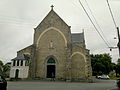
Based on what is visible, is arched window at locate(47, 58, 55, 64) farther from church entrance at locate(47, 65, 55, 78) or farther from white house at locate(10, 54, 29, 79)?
white house at locate(10, 54, 29, 79)

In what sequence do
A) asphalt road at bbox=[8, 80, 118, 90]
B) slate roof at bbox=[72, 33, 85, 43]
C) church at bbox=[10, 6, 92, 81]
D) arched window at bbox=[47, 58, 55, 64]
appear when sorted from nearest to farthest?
asphalt road at bbox=[8, 80, 118, 90] → church at bbox=[10, 6, 92, 81] → arched window at bbox=[47, 58, 55, 64] → slate roof at bbox=[72, 33, 85, 43]

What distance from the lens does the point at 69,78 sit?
1415 inches

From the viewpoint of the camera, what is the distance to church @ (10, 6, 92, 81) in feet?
122

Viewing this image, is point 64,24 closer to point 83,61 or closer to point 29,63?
point 83,61

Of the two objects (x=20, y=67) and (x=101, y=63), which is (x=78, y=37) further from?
(x=101, y=63)

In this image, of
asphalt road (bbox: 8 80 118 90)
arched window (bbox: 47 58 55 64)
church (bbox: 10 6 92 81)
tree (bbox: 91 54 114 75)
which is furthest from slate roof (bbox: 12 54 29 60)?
tree (bbox: 91 54 114 75)

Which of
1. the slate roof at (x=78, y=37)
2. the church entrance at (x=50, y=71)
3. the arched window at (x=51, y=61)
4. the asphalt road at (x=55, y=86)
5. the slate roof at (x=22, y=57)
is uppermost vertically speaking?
the slate roof at (x=78, y=37)

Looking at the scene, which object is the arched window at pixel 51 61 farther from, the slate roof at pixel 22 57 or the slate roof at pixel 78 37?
the slate roof at pixel 78 37

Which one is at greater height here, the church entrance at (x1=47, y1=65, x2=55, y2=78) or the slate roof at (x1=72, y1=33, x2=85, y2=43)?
the slate roof at (x1=72, y1=33, x2=85, y2=43)

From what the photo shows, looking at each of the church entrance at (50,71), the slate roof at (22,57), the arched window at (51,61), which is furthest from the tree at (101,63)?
the slate roof at (22,57)

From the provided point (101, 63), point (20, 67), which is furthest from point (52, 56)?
point (101, 63)

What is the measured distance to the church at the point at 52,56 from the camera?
37.1 m

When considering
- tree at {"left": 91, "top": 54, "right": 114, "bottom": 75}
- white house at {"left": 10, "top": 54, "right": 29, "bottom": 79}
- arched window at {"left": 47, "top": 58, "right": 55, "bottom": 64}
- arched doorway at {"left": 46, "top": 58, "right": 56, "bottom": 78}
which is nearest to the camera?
white house at {"left": 10, "top": 54, "right": 29, "bottom": 79}

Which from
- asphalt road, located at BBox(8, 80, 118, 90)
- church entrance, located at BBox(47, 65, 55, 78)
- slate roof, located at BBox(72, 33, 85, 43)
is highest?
slate roof, located at BBox(72, 33, 85, 43)
